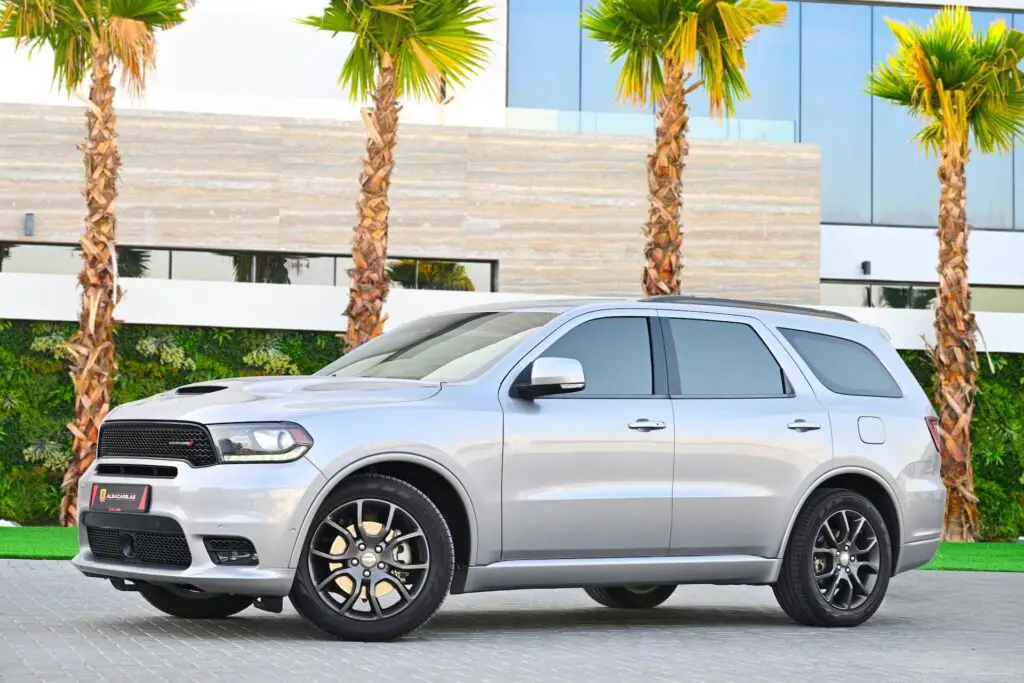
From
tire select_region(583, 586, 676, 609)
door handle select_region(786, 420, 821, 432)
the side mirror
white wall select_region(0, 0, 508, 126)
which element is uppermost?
white wall select_region(0, 0, 508, 126)

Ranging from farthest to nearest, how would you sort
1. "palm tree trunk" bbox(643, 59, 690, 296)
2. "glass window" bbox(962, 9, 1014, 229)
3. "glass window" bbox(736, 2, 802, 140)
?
"glass window" bbox(962, 9, 1014, 229)
"glass window" bbox(736, 2, 802, 140)
"palm tree trunk" bbox(643, 59, 690, 296)

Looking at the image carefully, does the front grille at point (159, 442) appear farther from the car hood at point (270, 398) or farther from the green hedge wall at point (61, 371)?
the green hedge wall at point (61, 371)

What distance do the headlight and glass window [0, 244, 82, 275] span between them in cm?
2012

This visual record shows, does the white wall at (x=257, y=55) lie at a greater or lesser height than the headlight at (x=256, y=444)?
greater

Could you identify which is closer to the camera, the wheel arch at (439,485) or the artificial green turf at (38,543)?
the wheel arch at (439,485)

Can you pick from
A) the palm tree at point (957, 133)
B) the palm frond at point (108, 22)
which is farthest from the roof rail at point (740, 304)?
the palm tree at point (957, 133)

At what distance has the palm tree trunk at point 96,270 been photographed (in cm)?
2078

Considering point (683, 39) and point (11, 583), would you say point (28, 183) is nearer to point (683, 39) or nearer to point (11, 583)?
point (683, 39)

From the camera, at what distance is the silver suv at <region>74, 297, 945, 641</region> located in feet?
28.3

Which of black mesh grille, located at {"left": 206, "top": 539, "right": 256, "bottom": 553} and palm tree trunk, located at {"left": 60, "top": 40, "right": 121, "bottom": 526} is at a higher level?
palm tree trunk, located at {"left": 60, "top": 40, "right": 121, "bottom": 526}

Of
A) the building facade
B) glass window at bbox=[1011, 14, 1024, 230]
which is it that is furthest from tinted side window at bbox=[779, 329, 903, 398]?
glass window at bbox=[1011, 14, 1024, 230]

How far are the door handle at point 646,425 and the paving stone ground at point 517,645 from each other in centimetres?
117

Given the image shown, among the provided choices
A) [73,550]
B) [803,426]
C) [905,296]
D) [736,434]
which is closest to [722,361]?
[736,434]

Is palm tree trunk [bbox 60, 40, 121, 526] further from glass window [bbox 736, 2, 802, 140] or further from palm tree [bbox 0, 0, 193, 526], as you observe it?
glass window [bbox 736, 2, 802, 140]
